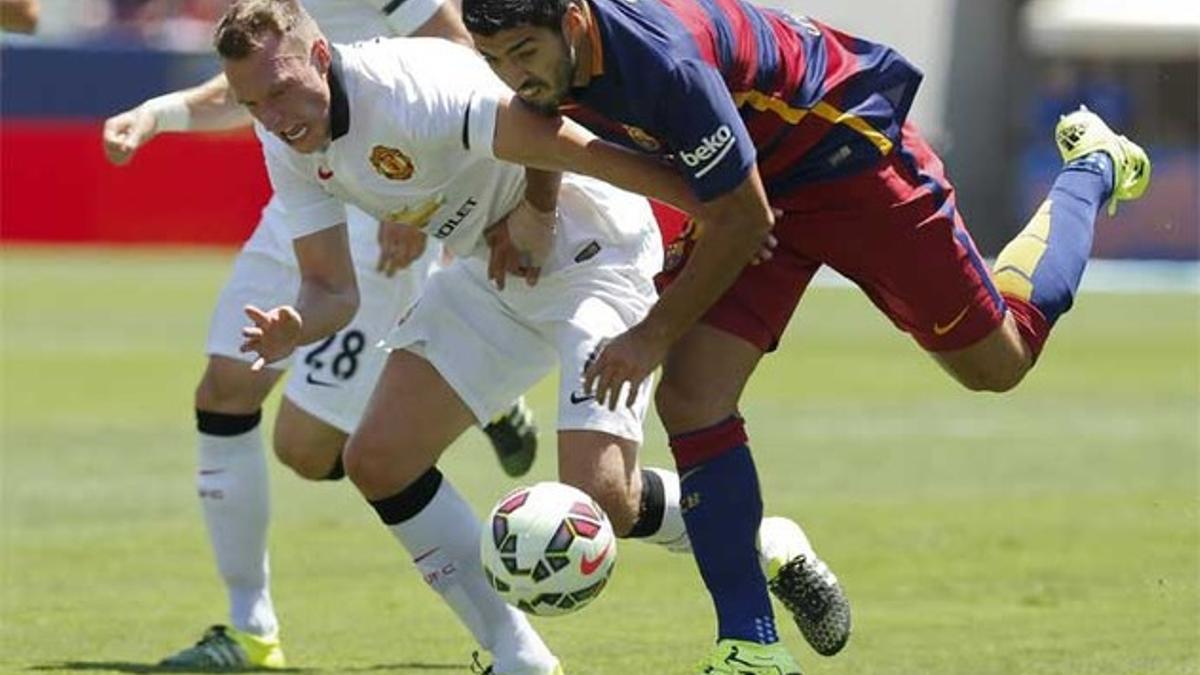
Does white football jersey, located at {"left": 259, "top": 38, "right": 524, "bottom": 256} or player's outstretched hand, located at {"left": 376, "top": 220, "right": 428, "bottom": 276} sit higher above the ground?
white football jersey, located at {"left": 259, "top": 38, "right": 524, "bottom": 256}

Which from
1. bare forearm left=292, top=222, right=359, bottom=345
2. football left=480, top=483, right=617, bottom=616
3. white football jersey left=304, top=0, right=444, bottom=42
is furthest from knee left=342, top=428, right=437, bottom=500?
white football jersey left=304, top=0, right=444, bottom=42

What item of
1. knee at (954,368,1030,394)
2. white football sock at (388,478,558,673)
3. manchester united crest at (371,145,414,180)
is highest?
manchester united crest at (371,145,414,180)

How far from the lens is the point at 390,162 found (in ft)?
25.8

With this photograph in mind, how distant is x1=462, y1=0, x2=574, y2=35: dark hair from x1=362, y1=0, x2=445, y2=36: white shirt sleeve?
7.28 feet

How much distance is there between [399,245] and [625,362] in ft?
6.69

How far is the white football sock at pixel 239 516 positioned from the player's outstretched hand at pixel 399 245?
0.87 metres

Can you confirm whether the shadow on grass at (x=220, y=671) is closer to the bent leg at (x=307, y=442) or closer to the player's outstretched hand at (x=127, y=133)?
the bent leg at (x=307, y=442)

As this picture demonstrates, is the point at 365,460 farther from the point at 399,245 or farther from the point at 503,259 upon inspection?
Answer: the point at 399,245

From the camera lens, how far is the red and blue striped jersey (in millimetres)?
7156

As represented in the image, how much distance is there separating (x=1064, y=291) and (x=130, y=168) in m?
25.9

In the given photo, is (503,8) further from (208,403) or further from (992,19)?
(992,19)

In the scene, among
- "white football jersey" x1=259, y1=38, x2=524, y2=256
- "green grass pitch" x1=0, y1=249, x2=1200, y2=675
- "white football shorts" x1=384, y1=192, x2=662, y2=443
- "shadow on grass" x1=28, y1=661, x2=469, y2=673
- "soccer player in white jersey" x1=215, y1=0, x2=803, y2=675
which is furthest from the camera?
"green grass pitch" x1=0, y1=249, x2=1200, y2=675

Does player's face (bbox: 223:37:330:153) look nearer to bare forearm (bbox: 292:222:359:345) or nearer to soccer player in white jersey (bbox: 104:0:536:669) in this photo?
bare forearm (bbox: 292:222:359:345)

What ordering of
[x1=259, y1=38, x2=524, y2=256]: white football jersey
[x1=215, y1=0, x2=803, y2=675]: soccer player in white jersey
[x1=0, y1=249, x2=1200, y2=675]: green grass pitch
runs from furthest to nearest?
[x1=0, y1=249, x2=1200, y2=675]: green grass pitch < [x1=259, y1=38, x2=524, y2=256]: white football jersey < [x1=215, y1=0, x2=803, y2=675]: soccer player in white jersey
